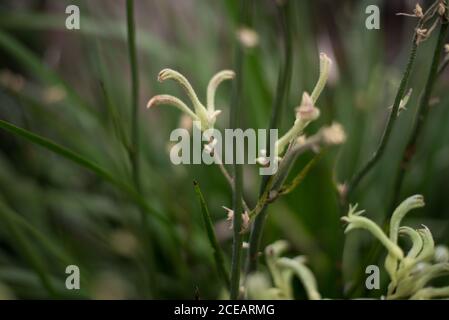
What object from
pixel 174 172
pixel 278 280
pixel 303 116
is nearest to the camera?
pixel 303 116

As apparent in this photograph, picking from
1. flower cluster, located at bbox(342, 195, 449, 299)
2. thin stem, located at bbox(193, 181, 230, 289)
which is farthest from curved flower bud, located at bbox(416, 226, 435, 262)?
thin stem, located at bbox(193, 181, 230, 289)

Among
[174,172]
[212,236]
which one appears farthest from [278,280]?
[174,172]

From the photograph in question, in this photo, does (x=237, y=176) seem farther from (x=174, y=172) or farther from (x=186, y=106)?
(x=174, y=172)

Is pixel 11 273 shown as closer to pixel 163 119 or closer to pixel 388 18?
pixel 163 119

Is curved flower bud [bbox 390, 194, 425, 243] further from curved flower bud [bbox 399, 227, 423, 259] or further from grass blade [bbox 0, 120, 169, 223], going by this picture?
grass blade [bbox 0, 120, 169, 223]

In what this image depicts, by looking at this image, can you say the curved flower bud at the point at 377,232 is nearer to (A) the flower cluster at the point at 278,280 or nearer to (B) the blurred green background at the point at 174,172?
(A) the flower cluster at the point at 278,280
